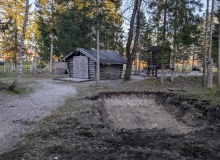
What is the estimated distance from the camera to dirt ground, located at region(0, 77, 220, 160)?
385 cm

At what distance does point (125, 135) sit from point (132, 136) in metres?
0.19

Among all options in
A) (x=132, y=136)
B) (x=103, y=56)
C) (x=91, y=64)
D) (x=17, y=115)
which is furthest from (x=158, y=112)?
(x=103, y=56)

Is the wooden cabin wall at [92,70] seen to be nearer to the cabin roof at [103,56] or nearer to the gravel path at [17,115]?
the cabin roof at [103,56]

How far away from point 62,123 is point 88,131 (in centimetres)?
120

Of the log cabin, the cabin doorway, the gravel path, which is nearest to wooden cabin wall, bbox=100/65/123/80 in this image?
the log cabin

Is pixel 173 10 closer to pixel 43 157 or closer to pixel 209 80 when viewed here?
pixel 209 80

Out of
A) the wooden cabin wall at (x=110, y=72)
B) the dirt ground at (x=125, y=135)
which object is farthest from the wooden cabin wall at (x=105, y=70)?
the dirt ground at (x=125, y=135)

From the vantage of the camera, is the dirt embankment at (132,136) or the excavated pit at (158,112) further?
the excavated pit at (158,112)

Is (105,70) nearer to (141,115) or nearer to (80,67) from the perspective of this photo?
(80,67)

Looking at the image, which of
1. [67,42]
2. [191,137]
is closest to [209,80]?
[191,137]

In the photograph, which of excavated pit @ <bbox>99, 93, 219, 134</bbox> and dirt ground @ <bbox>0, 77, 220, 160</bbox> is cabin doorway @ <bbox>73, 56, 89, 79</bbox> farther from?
dirt ground @ <bbox>0, 77, 220, 160</bbox>

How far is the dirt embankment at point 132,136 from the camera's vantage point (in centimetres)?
385

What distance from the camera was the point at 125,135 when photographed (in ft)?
17.1

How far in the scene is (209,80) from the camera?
1327 cm
